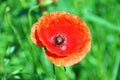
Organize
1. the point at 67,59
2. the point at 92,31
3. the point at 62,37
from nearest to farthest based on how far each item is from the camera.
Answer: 1. the point at 67,59
2. the point at 62,37
3. the point at 92,31

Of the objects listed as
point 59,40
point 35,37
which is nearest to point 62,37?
point 59,40

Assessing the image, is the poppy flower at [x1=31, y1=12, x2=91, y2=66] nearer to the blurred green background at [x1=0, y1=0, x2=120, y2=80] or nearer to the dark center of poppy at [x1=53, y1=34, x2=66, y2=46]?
the dark center of poppy at [x1=53, y1=34, x2=66, y2=46]

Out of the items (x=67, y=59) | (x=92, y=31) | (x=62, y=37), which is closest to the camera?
(x=67, y=59)

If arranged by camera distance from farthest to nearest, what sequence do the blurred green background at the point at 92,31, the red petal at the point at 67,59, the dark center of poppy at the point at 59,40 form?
the blurred green background at the point at 92,31
the dark center of poppy at the point at 59,40
the red petal at the point at 67,59

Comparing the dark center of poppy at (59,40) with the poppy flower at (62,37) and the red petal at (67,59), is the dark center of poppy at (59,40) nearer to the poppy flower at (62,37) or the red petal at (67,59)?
the poppy flower at (62,37)

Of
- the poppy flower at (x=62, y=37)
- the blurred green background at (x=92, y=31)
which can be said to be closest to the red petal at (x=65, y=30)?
the poppy flower at (x=62, y=37)

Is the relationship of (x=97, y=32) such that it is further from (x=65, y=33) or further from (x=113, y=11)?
(x=65, y=33)

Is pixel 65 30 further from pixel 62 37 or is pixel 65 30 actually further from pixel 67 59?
pixel 67 59

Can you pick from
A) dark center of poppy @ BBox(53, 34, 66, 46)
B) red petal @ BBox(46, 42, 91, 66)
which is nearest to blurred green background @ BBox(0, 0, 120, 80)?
dark center of poppy @ BBox(53, 34, 66, 46)
